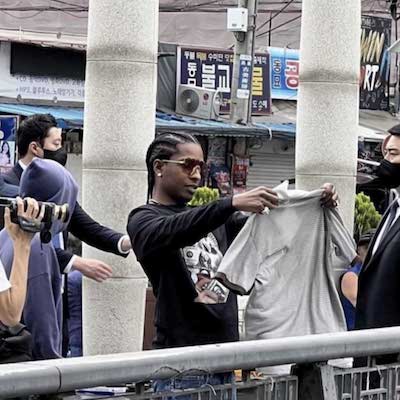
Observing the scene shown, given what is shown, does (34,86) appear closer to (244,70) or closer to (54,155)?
(244,70)

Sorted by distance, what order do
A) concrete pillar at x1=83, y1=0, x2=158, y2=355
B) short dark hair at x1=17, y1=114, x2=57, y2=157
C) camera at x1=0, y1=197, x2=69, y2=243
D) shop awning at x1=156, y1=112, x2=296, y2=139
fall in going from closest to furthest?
camera at x1=0, y1=197, x2=69, y2=243, short dark hair at x1=17, y1=114, x2=57, y2=157, concrete pillar at x1=83, y1=0, x2=158, y2=355, shop awning at x1=156, y1=112, x2=296, y2=139

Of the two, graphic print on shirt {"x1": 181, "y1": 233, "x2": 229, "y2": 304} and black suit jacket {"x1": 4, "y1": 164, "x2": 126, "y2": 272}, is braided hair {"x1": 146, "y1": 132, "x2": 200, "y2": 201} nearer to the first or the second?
graphic print on shirt {"x1": 181, "y1": 233, "x2": 229, "y2": 304}

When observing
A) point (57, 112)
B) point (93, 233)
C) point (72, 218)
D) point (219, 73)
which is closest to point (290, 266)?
point (93, 233)

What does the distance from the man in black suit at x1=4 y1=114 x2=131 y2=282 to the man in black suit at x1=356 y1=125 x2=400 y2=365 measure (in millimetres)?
1296

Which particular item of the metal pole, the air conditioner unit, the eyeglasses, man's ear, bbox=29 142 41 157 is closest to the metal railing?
the eyeglasses

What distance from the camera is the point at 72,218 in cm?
592

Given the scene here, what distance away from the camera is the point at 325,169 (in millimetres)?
9656

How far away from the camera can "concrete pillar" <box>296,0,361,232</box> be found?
31.6 ft

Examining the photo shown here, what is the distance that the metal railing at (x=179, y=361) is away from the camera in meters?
2.86

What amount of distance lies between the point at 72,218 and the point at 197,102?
14.0 m

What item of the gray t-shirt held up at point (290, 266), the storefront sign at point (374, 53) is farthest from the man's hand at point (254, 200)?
the storefront sign at point (374, 53)

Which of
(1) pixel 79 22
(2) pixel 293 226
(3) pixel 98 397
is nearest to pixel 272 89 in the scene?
(1) pixel 79 22

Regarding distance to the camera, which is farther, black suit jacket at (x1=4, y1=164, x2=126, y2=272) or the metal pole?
the metal pole

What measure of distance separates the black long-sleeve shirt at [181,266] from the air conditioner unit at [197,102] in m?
15.5
